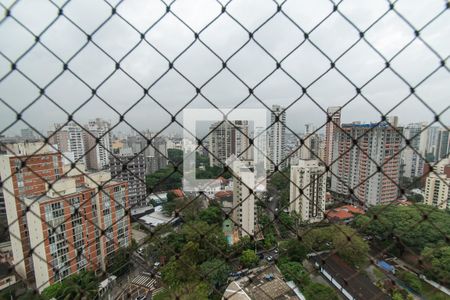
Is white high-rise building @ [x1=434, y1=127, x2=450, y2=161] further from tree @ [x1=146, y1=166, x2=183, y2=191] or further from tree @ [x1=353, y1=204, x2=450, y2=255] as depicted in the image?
tree @ [x1=353, y1=204, x2=450, y2=255]

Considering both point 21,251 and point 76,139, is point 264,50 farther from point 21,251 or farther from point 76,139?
point 76,139

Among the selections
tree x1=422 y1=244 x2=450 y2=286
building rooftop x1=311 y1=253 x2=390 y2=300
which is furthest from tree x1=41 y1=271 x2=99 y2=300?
tree x1=422 y1=244 x2=450 y2=286

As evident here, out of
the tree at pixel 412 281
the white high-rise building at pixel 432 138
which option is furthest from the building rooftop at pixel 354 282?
the white high-rise building at pixel 432 138

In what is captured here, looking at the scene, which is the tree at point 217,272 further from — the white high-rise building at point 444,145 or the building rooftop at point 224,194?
the white high-rise building at point 444,145

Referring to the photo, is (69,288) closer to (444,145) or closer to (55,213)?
(55,213)

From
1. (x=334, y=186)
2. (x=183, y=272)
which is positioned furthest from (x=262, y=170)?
(x=334, y=186)

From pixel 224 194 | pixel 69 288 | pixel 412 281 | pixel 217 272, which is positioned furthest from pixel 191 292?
pixel 224 194
